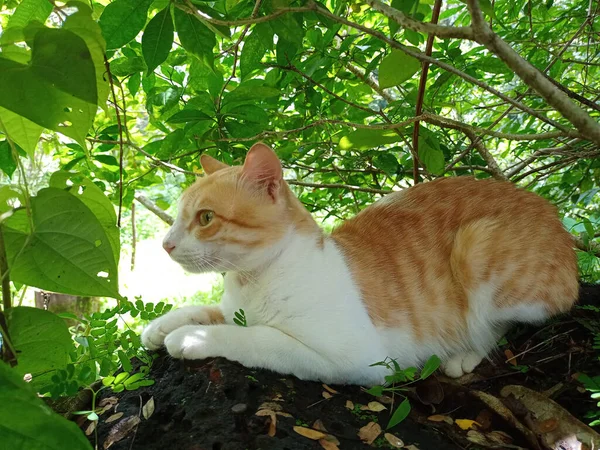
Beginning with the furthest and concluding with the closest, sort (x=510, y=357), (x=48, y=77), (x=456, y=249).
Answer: (x=456, y=249) → (x=510, y=357) → (x=48, y=77)

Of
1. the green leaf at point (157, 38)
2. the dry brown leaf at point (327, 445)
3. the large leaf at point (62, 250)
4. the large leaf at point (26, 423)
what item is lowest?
the dry brown leaf at point (327, 445)

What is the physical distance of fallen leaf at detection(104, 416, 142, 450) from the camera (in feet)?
3.36

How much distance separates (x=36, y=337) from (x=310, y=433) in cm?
59

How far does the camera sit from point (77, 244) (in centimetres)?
Result: 76

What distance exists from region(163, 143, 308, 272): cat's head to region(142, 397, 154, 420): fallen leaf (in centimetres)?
52

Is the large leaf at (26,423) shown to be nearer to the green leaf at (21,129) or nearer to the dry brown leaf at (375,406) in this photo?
the green leaf at (21,129)

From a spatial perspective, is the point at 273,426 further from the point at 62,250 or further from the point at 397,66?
the point at 397,66

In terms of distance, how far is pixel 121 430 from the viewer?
1.06 meters

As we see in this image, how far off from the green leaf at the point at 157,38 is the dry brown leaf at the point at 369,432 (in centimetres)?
97

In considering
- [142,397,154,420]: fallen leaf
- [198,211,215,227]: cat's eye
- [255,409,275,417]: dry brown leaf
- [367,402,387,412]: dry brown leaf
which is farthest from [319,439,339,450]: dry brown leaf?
[198,211,215,227]: cat's eye

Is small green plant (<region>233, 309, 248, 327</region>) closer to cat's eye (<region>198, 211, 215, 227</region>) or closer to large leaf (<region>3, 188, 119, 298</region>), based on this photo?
cat's eye (<region>198, 211, 215, 227</region>)

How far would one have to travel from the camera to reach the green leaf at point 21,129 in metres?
0.81

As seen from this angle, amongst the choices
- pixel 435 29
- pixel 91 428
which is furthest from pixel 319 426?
pixel 435 29

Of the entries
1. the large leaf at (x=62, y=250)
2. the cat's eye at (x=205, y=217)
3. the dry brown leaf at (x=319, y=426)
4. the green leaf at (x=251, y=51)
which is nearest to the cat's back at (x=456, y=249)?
the cat's eye at (x=205, y=217)
